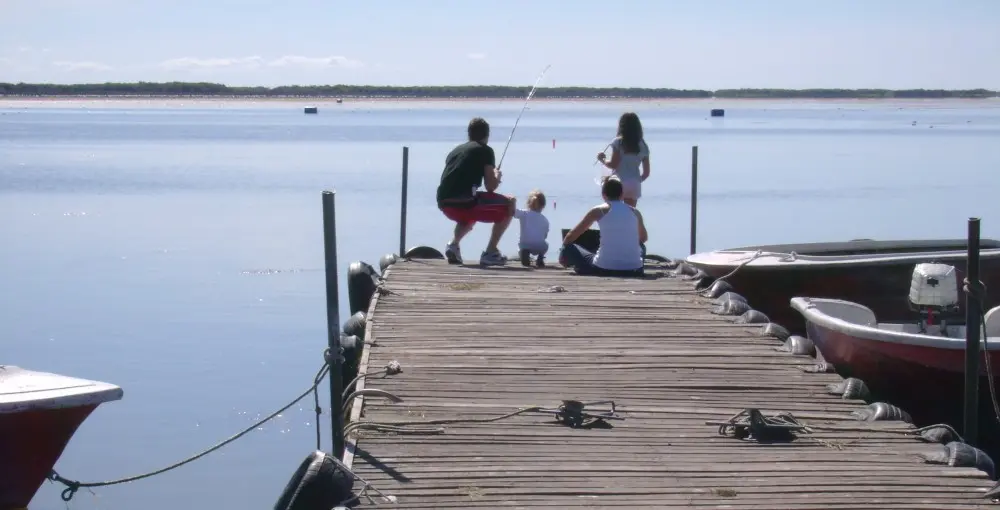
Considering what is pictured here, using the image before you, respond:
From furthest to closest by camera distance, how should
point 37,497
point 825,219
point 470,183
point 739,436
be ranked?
point 825,219 < point 470,183 < point 37,497 < point 739,436

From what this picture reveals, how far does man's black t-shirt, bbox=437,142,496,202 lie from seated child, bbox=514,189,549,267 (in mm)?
550

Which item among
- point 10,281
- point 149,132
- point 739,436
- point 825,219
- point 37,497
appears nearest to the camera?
point 739,436

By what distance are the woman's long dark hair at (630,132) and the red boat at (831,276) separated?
1128 millimetres

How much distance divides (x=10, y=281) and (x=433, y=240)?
6596 mm

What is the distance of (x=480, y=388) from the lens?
669 centimetres

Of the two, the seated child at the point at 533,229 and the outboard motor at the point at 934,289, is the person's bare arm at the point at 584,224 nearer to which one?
the seated child at the point at 533,229

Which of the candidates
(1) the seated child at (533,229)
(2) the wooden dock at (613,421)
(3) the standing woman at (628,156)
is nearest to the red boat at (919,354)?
(2) the wooden dock at (613,421)

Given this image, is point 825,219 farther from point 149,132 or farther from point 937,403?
point 149,132

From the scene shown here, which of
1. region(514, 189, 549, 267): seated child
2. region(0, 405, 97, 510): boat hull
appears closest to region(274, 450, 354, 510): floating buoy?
region(0, 405, 97, 510): boat hull

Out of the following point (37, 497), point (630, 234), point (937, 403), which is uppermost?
point (630, 234)

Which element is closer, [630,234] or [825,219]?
[630,234]

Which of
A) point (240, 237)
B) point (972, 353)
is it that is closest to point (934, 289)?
point (972, 353)

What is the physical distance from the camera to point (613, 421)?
611 cm

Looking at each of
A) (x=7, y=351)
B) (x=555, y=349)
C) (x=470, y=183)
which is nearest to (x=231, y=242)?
(x=7, y=351)
